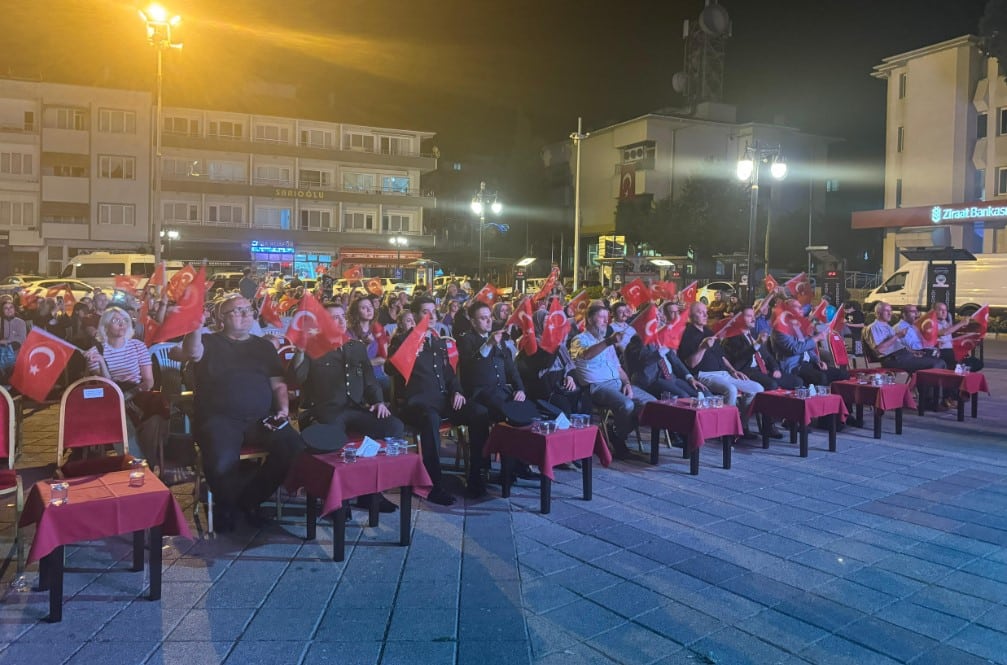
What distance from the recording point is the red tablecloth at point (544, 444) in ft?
19.7

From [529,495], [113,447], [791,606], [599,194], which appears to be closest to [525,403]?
[529,495]

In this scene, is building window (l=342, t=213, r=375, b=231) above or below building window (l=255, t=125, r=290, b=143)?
below

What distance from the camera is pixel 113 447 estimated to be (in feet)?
20.4

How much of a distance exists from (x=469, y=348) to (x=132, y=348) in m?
3.07

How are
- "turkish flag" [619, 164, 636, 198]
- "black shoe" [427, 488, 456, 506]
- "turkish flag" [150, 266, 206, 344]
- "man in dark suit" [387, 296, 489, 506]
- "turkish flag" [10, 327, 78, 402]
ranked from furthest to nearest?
"turkish flag" [619, 164, 636, 198], "turkish flag" [150, 266, 206, 344], "man in dark suit" [387, 296, 489, 506], "black shoe" [427, 488, 456, 506], "turkish flag" [10, 327, 78, 402]

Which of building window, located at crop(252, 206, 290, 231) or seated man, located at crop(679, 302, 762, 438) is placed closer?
seated man, located at crop(679, 302, 762, 438)

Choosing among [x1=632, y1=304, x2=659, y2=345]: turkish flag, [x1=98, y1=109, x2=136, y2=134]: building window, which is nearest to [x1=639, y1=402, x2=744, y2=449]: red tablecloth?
[x1=632, y1=304, x2=659, y2=345]: turkish flag

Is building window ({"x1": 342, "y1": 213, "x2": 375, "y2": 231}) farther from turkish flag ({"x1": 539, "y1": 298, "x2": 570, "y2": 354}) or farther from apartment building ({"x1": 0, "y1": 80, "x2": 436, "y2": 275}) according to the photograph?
turkish flag ({"x1": 539, "y1": 298, "x2": 570, "y2": 354})

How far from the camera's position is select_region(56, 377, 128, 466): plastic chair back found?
5.26 m

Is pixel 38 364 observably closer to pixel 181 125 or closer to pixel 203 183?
pixel 203 183

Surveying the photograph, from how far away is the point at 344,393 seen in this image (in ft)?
21.4

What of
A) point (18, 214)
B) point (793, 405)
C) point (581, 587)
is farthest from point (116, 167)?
point (581, 587)

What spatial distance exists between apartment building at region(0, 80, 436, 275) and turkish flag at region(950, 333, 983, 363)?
3615cm

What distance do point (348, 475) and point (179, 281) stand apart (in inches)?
343
